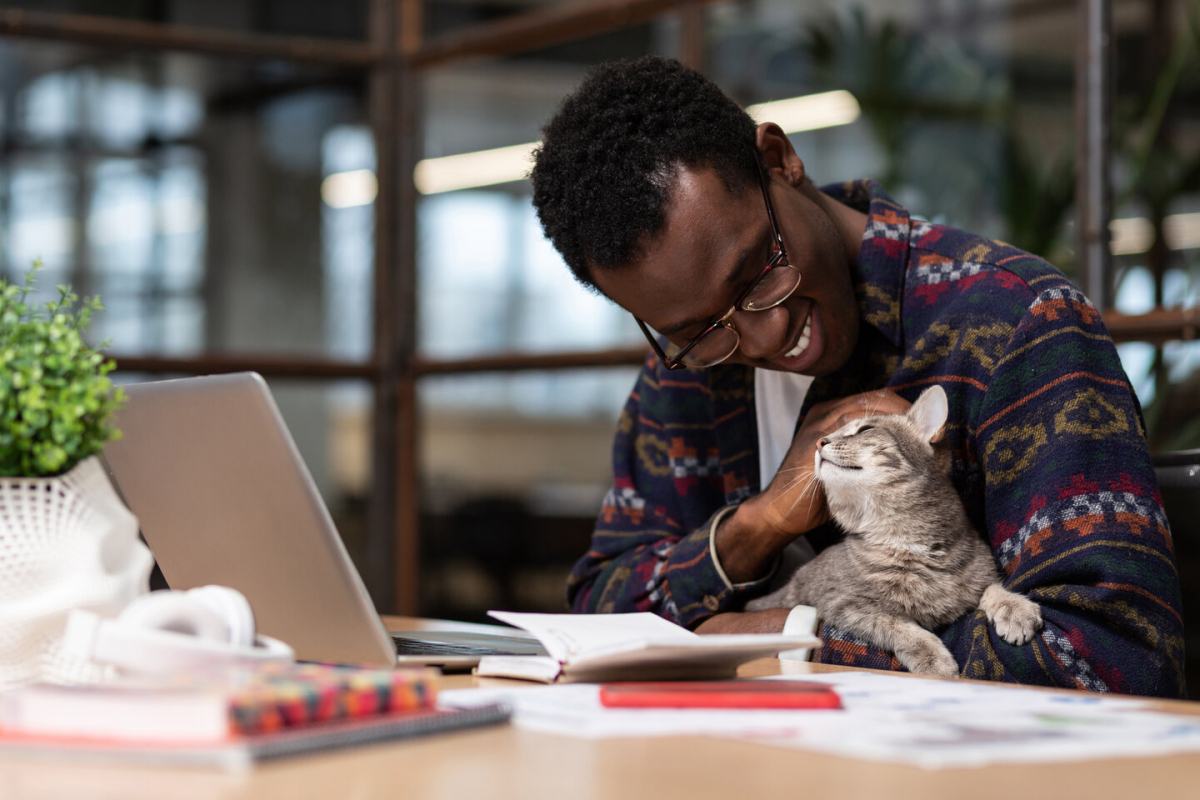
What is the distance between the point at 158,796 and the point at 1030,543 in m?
1.06

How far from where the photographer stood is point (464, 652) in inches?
54.9

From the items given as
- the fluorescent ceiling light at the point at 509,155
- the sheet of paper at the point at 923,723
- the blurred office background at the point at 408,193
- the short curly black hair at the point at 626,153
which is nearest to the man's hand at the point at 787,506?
the short curly black hair at the point at 626,153

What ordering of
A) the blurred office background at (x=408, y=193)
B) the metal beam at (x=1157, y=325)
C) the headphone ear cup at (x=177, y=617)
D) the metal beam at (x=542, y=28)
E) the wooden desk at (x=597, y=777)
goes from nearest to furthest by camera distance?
the wooden desk at (x=597, y=777), the headphone ear cup at (x=177, y=617), the metal beam at (x=1157, y=325), the blurred office background at (x=408, y=193), the metal beam at (x=542, y=28)

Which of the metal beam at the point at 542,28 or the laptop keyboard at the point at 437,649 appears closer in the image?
the laptop keyboard at the point at 437,649

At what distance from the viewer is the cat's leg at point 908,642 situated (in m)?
1.51

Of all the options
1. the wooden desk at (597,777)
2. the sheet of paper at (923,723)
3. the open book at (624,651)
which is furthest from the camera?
the open book at (624,651)

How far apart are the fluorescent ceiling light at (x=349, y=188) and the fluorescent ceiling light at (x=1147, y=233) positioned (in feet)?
6.71

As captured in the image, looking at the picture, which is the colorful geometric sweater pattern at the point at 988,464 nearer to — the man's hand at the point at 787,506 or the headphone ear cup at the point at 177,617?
the man's hand at the point at 787,506

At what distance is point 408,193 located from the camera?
3844mm

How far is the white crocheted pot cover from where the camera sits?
1.06 metres

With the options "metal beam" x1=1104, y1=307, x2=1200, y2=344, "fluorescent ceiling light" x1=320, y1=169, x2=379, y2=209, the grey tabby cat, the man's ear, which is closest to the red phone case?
the grey tabby cat

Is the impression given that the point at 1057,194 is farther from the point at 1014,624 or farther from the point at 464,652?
the point at 464,652

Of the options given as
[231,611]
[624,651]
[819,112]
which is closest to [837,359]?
[624,651]

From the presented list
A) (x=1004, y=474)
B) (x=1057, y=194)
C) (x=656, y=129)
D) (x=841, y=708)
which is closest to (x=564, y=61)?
(x=1057, y=194)
